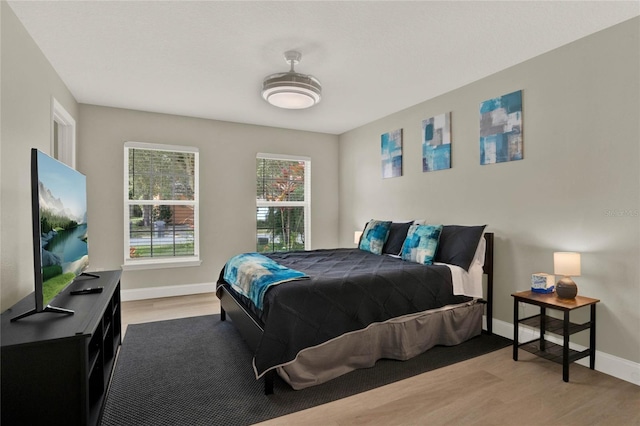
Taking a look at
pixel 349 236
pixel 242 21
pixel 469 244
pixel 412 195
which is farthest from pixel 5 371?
pixel 349 236

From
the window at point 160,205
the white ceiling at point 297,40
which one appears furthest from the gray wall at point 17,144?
the window at point 160,205

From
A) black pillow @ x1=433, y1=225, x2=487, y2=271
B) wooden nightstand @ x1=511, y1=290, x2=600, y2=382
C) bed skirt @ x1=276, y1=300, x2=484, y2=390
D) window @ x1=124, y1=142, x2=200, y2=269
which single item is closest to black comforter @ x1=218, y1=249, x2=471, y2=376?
bed skirt @ x1=276, y1=300, x2=484, y2=390

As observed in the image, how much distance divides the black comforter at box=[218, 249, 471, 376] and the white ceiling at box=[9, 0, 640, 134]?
1.87 metres

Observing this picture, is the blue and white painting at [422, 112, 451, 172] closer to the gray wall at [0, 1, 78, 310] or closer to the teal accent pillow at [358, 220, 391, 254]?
the teal accent pillow at [358, 220, 391, 254]

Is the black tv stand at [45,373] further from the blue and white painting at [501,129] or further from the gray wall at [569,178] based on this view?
the blue and white painting at [501,129]

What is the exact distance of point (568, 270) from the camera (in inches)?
97.4

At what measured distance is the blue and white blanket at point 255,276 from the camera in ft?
7.95

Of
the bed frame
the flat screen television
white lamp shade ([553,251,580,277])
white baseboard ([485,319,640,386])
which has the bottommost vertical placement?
white baseboard ([485,319,640,386])

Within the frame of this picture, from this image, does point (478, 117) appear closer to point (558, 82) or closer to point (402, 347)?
point (558, 82)

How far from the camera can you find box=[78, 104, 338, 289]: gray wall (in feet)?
14.0

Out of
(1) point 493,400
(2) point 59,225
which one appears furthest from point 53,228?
(1) point 493,400

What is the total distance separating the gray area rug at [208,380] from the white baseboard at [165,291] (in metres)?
1.26

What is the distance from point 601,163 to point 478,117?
1210 mm

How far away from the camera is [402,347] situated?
268cm
